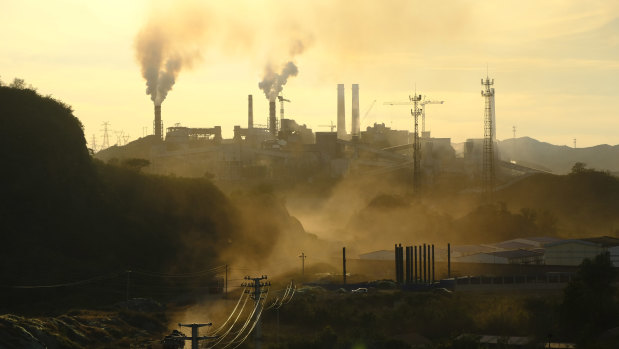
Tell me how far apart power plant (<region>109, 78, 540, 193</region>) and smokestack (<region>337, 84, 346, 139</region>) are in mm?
840

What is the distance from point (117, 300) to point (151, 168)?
2747 inches

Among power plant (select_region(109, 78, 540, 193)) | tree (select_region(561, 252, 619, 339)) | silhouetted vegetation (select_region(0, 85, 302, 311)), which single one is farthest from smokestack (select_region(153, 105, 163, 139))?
tree (select_region(561, 252, 619, 339))

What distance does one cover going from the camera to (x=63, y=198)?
6919cm

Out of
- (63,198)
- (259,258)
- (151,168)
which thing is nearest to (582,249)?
(259,258)

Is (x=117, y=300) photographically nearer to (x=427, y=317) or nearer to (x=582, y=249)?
(x=427, y=317)

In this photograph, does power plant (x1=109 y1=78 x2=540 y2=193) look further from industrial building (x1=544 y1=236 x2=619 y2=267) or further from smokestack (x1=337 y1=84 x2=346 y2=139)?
industrial building (x1=544 y1=236 x2=619 y2=267)

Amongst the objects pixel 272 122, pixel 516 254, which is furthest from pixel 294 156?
pixel 516 254

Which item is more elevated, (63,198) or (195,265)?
(63,198)

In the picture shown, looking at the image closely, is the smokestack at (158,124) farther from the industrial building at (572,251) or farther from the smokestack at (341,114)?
the industrial building at (572,251)

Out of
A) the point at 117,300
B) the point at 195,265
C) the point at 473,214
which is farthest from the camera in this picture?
the point at 473,214

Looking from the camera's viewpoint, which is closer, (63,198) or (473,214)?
(63,198)

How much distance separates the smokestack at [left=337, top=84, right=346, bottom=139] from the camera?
176500 mm

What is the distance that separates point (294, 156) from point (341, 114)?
33.5 m

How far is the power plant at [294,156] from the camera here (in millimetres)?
135125
